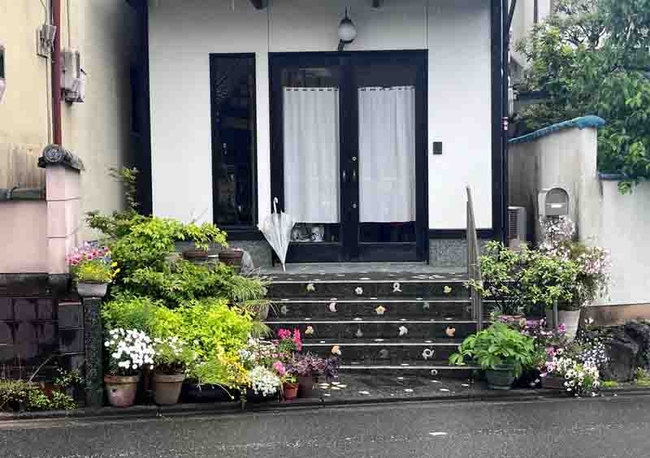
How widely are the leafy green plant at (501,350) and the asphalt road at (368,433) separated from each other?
0.42 metres

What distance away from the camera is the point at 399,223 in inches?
420

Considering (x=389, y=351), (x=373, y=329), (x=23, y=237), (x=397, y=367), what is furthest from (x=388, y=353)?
(x=23, y=237)

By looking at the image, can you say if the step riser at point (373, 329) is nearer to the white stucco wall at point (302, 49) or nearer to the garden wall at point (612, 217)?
the garden wall at point (612, 217)

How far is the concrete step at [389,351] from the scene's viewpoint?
816 cm

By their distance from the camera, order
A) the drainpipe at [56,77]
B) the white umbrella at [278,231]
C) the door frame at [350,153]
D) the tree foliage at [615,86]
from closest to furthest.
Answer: the drainpipe at [56,77], the tree foliage at [615,86], the white umbrella at [278,231], the door frame at [350,153]

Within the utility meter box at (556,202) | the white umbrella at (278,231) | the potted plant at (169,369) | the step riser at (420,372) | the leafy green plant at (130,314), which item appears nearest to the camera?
the potted plant at (169,369)

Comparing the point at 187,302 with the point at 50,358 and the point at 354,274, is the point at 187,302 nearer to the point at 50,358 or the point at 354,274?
the point at 50,358

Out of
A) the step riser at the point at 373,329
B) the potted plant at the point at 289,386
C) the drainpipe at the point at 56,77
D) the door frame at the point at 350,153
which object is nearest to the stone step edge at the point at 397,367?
the step riser at the point at 373,329

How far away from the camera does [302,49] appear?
10.5 metres

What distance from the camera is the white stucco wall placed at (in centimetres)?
1042

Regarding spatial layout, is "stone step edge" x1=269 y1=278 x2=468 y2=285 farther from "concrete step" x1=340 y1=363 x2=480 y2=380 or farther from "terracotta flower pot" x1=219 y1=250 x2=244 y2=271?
"concrete step" x1=340 y1=363 x2=480 y2=380

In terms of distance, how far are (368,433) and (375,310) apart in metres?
2.44

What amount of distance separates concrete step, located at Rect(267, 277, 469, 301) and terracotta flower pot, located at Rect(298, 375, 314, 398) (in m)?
1.75

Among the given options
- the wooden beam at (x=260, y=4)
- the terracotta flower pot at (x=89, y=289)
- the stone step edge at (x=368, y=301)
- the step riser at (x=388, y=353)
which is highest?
the wooden beam at (x=260, y=4)
